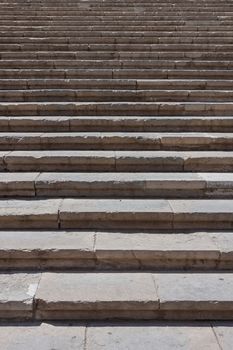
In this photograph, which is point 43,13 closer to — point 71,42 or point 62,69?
point 71,42

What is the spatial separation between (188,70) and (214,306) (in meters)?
4.22

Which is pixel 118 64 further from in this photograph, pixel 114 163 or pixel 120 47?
pixel 114 163

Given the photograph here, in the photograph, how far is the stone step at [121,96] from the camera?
17.6 ft

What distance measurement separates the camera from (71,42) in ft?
23.4

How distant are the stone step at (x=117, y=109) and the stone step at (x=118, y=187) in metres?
1.51

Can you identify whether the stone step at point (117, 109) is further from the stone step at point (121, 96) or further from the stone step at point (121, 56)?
the stone step at point (121, 56)

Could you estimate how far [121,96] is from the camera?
5375 millimetres

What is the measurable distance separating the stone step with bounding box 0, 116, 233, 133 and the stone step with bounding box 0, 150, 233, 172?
0.71 meters

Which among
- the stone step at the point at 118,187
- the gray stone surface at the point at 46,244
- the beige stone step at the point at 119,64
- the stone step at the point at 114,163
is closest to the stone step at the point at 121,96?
the beige stone step at the point at 119,64

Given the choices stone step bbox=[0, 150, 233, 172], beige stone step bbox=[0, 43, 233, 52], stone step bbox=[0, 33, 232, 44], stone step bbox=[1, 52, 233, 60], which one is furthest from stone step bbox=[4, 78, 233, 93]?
stone step bbox=[0, 150, 233, 172]

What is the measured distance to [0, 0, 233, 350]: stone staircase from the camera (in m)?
2.68
